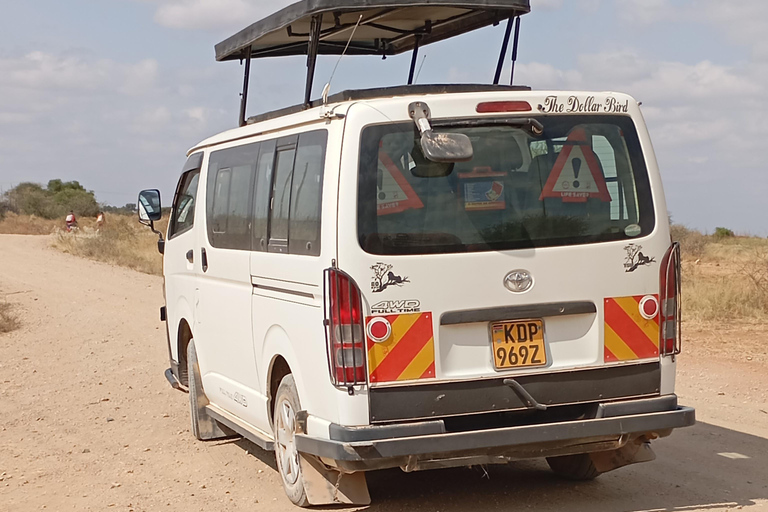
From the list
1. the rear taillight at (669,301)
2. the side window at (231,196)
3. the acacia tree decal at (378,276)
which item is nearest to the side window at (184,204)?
the side window at (231,196)

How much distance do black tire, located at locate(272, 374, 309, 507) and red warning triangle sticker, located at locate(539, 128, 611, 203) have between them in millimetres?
1879

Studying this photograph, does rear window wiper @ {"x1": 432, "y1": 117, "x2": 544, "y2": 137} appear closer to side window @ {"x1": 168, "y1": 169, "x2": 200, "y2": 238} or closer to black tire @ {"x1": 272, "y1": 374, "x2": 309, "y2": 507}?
black tire @ {"x1": 272, "y1": 374, "x2": 309, "y2": 507}

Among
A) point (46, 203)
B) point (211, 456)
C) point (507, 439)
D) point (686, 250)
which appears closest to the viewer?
point (507, 439)

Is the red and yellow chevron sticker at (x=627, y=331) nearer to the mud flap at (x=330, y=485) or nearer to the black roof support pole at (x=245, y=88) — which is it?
the mud flap at (x=330, y=485)

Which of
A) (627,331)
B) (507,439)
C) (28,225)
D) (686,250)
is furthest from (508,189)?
(28,225)

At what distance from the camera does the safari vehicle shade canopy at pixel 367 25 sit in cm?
654

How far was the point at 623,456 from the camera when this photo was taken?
6.31 m

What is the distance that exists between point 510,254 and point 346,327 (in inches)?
37.5

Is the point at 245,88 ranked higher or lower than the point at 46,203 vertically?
higher

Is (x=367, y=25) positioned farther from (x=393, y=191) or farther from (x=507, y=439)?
(x=507, y=439)

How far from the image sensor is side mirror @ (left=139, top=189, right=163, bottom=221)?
9359mm

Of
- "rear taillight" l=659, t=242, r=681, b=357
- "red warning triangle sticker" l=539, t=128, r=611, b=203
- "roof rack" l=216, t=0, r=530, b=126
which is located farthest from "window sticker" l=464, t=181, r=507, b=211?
"roof rack" l=216, t=0, r=530, b=126

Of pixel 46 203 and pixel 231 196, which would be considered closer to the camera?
pixel 231 196

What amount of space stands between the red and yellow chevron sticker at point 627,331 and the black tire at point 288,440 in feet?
5.84
